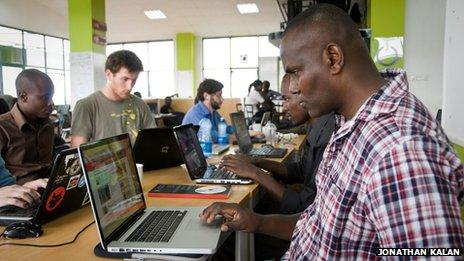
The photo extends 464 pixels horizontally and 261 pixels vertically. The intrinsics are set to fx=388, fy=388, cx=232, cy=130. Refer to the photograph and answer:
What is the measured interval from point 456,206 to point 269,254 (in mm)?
1458

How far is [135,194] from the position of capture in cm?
130

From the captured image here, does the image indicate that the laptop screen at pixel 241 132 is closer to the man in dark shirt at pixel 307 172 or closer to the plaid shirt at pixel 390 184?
the man in dark shirt at pixel 307 172

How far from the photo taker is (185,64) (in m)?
13.0

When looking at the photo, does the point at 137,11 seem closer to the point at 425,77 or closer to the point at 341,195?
the point at 425,77

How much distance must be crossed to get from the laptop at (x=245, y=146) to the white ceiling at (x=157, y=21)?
643 centimetres

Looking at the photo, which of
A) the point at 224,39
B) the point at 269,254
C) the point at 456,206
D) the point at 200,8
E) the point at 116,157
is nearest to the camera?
the point at 456,206

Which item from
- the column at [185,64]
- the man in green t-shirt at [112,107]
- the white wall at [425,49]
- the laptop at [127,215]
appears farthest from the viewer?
the column at [185,64]

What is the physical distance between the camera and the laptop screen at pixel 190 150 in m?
1.93

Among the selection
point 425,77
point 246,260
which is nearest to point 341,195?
point 246,260

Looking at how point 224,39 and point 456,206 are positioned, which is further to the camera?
point 224,39

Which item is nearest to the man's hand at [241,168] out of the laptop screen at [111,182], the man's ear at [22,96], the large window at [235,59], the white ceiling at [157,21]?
the laptop screen at [111,182]

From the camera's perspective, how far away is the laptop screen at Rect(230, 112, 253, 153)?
9.28 feet

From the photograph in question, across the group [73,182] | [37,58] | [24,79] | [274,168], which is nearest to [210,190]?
[73,182]

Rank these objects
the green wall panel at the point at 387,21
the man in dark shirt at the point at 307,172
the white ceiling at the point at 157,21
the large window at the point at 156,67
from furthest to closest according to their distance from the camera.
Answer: the large window at the point at 156,67
the white ceiling at the point at 157,21
the green wall panel at the point at 387,21
the man in dark shirt at the point at 307,172
